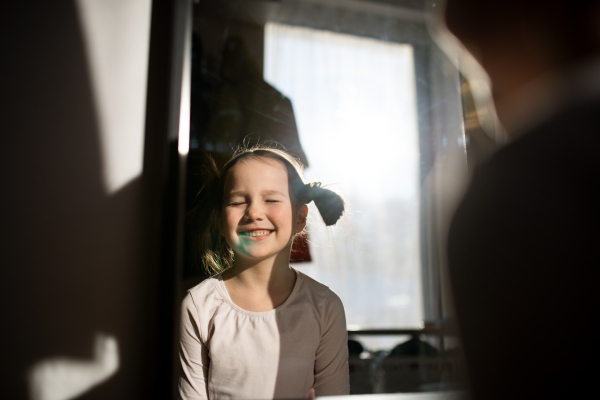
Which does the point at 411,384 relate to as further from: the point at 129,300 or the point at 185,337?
the point at 129,300

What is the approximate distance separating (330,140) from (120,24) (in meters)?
0.69

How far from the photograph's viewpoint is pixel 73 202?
93cm

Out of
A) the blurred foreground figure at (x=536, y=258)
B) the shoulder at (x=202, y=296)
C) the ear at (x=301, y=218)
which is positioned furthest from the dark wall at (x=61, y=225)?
the blurred foreground figure at (x=536, y=258)

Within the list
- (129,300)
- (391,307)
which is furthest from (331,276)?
(129,300)

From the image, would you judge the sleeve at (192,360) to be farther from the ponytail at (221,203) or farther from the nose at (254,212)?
the nose at (254,212)

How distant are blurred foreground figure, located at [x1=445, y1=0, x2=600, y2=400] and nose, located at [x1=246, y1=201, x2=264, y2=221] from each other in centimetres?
45

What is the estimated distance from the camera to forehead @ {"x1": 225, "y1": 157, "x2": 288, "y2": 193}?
828 mm

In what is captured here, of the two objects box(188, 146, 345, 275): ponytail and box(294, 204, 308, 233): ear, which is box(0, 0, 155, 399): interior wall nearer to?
box(188, 146, 345, 275): ponytail

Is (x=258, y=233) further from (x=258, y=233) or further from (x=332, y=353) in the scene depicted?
(x=332, y=353)

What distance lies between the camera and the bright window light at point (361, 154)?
86 centimetres

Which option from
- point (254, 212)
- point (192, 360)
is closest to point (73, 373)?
point (192, 360)

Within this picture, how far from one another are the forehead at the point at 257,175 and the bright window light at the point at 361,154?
0.08 meters

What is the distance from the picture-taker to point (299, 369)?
78cm

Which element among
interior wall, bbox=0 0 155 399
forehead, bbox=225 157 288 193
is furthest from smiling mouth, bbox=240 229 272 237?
interior wall, bbox=0 0 155 399
